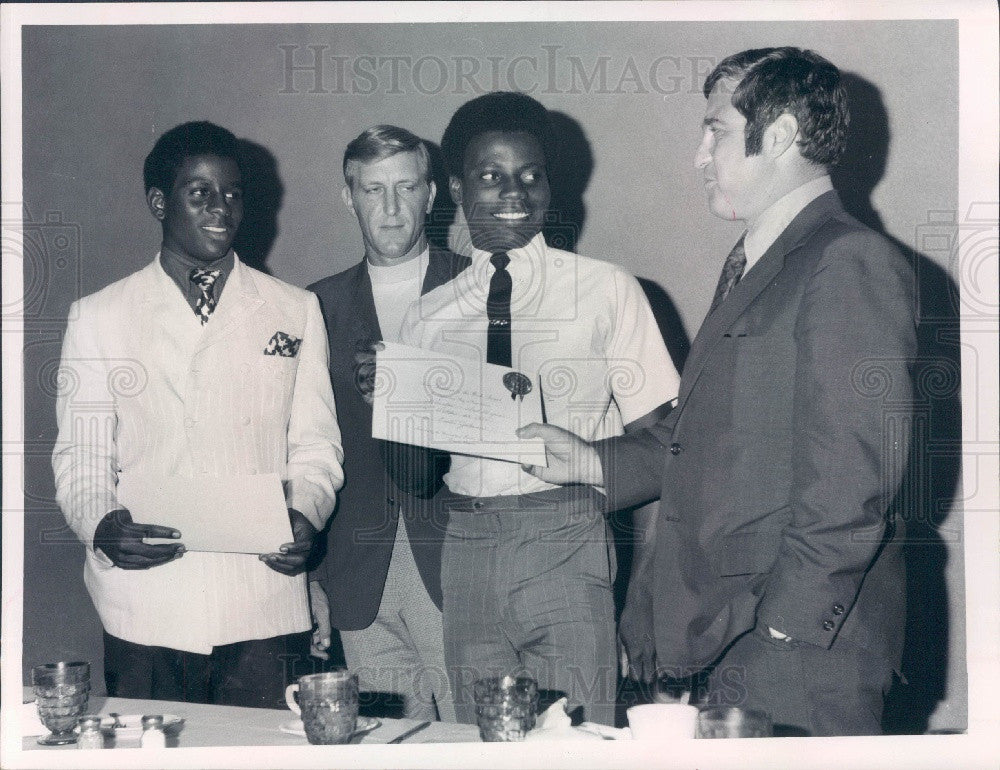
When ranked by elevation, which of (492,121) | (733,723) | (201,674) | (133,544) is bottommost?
(201,674)

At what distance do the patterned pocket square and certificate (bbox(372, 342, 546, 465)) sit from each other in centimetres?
26

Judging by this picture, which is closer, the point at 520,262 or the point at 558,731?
the point at 558,731

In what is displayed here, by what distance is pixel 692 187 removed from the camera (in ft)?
9.99

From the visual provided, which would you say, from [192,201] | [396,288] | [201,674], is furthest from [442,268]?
[201,674]

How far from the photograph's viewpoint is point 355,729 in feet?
7.66

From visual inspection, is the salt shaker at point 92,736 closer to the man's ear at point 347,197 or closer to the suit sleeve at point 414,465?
the suit sleeve at point 414,465

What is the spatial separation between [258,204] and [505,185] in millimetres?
644

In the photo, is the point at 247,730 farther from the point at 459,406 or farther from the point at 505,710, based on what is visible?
the point at 459,406

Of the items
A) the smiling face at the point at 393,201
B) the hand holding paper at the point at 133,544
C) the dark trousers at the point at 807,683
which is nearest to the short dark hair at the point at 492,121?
the smiling face at the point at 393,201

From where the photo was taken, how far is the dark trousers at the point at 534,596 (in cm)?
294

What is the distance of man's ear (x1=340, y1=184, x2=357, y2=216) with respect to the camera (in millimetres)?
3066

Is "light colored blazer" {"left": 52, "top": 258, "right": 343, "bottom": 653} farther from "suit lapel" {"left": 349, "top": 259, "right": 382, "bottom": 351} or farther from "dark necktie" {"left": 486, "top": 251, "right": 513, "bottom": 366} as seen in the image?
"dark necktie" {"left": 486, "top": 251, "right": 513, "bottom": 366}

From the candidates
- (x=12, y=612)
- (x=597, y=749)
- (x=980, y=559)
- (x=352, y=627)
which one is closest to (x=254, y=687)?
(x=352, y=627)

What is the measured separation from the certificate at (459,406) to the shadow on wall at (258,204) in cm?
46
